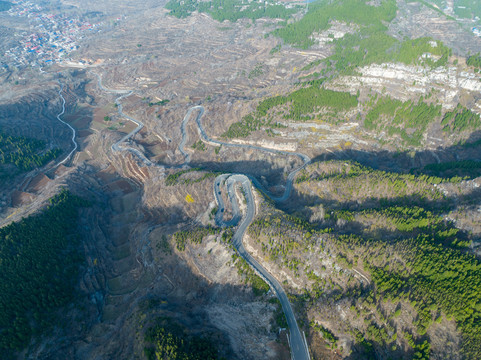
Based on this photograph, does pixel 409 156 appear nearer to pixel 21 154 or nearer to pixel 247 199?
pixel 247 199

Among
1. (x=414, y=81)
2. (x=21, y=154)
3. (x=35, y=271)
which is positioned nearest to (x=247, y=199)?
(x=35, y=271)

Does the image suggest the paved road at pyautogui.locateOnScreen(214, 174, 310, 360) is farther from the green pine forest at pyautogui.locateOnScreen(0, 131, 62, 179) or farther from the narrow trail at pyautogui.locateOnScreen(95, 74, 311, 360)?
the green pine forest at pyautogui.locateOnScreen(0, 131, 62, 179)

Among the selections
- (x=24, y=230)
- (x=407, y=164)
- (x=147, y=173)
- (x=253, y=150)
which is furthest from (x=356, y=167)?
(x=24, y=230)

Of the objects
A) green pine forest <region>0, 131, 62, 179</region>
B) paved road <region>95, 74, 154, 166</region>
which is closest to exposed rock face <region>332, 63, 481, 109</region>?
paved road <region>95, 74, 154, 166</region>

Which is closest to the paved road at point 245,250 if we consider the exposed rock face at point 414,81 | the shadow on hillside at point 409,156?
the shadow on hillside at point 409,156

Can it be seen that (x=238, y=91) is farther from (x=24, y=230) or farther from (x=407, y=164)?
(x=24, y=230)

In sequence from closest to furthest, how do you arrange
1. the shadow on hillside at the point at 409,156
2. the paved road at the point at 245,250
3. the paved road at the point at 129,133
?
the paved road at the point at 245,250, the shadow on hillside at the point at 409,156, the paved road at the point at 129,133

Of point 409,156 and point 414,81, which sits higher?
point 414,81

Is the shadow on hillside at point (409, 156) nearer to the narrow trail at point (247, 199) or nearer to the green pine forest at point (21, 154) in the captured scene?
the narrow trail at point (247, 199)
